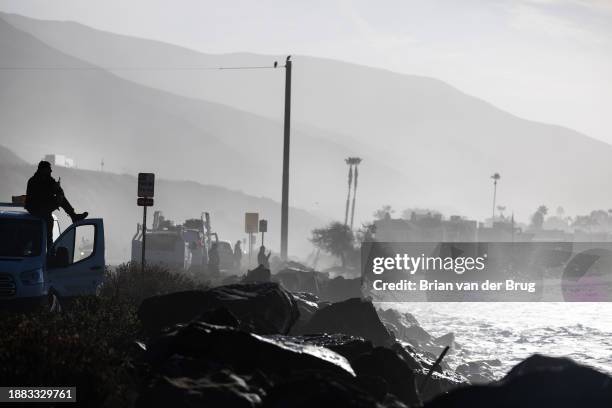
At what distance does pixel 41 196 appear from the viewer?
1875cm

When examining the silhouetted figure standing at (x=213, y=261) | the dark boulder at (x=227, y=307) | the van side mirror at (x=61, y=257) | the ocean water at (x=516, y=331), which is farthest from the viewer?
the ocean water at (x=516, y=331)

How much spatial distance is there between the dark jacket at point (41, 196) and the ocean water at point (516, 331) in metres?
34.0

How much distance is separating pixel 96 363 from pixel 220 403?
2.54 m

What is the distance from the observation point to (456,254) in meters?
151

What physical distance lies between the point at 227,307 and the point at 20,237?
4.16 metres

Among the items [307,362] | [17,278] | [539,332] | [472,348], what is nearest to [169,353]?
[307,362]

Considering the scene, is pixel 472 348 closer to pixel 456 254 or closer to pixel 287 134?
pixel 287 134

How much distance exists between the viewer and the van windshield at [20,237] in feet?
59.8

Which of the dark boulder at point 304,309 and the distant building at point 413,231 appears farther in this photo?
the distant building at point 413,231

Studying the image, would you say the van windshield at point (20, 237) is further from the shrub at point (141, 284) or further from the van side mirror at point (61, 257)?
the shrub at point (141, 284)

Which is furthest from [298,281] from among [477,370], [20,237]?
[20,237]

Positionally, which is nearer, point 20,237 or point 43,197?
point 20,237

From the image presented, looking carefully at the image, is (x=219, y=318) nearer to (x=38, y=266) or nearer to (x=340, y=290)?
(x=38, y=266)

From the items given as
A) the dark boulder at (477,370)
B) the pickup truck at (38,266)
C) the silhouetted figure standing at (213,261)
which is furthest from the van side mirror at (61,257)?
the silhouetted figure standing at (213,261)
